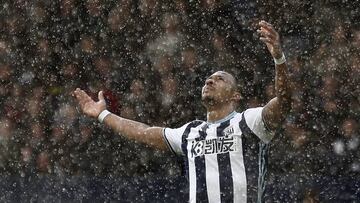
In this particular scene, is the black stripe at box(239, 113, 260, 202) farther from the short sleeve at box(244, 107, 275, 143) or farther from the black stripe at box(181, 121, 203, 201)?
the black stripe at box(181, 121, 203, 201)

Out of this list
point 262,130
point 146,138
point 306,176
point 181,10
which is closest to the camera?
point 262,130

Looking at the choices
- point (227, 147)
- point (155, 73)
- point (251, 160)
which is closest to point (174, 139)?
point (227, 147)

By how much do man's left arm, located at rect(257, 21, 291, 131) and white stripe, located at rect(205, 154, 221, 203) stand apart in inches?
14.9

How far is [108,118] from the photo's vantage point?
3664 millimetres

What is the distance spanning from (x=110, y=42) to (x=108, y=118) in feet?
9.89

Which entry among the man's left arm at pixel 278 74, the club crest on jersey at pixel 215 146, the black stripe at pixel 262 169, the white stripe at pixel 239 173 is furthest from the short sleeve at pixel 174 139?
the man's left arm at pixel 278 74

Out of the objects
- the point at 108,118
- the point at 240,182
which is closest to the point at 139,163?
the point at 108,118

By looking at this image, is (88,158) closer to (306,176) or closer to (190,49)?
(190,49)

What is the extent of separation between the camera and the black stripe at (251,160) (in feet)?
10.9

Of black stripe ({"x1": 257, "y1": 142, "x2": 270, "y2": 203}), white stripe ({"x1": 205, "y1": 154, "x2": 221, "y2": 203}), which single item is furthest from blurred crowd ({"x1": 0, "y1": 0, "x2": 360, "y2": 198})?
Answer: white stripe ({"x1": 205, "y1": 154, "x2": 221, "y2": 203})

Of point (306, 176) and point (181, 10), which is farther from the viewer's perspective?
point (181, 10)

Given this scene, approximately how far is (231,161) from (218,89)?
37 cm

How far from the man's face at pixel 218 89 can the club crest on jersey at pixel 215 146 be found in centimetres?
19

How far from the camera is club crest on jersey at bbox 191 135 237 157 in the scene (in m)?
3.37
